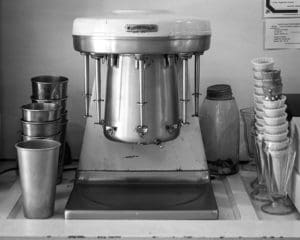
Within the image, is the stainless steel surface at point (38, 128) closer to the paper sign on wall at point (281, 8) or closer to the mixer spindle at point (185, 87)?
the mixer spindle at point (185, 87)

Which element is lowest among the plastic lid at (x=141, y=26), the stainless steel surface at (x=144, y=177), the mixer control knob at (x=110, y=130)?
the stainless steel surface at (x=144, y=177)

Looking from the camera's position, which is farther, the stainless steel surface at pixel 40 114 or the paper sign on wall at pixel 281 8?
the paper sign on wall at pixel 281 8

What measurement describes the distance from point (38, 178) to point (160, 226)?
27 centimetres

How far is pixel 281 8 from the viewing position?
1.76 meters

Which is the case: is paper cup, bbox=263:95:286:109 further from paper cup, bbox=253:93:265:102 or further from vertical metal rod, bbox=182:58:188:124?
vertical metal rod, bbox=182:58:188:124

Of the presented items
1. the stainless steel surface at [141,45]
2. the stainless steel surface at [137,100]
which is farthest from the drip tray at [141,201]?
the stainless steel surface at [141,45]

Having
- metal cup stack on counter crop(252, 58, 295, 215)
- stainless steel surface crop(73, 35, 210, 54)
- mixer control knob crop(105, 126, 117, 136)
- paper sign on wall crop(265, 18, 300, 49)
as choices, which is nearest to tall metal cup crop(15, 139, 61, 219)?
mixer control knob crop(105, 126, 117, 136)

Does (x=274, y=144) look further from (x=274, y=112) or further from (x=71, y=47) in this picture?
(x=71, y=47)

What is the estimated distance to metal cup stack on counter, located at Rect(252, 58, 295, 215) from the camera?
137 cm

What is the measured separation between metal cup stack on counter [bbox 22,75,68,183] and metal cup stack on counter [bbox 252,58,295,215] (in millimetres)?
465

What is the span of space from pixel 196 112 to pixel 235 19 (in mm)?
379

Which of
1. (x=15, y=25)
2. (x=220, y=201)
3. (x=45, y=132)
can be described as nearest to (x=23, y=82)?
(x=15, y=25)

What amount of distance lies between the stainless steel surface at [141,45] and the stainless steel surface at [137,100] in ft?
0.19

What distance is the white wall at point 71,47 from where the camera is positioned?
5.73ft
